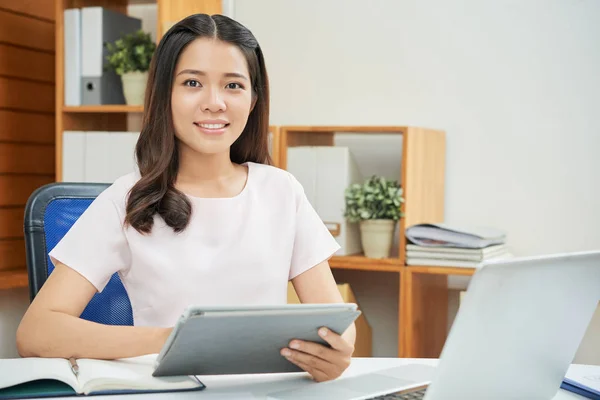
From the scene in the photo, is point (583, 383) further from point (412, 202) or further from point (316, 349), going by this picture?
point (412, 202)

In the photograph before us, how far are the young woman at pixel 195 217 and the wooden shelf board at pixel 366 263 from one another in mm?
992

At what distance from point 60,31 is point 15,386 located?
6.74 ft

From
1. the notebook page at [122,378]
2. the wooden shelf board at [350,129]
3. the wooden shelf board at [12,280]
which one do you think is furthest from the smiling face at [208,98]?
the wooden shelf board at [12,280]

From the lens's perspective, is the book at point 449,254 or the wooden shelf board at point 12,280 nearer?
the book at point 449,254

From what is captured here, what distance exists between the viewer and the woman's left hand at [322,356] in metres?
1.14

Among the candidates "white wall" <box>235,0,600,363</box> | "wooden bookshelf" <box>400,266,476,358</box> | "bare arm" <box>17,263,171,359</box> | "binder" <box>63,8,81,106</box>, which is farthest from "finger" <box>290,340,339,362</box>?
"binder" <box>63,8,81,106</box>

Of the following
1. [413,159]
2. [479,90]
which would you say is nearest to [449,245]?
[413,159]

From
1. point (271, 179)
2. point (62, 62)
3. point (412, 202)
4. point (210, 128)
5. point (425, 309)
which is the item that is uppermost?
point (62, 62)

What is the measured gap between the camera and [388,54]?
9.68 feet

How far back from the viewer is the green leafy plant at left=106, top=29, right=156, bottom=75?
288cm

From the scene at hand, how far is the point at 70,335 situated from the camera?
4.25ft

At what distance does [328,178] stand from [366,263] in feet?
1.02

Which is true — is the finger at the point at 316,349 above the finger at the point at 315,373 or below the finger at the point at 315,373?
above

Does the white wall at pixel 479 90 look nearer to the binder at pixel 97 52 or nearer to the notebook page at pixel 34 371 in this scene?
the binder at pixel 97 52
